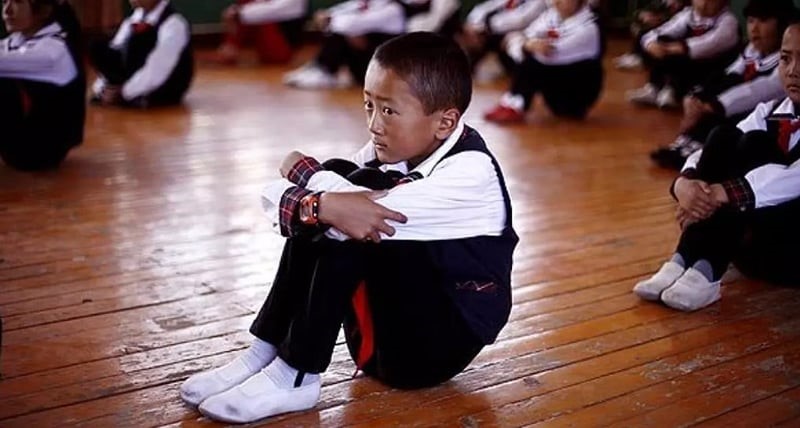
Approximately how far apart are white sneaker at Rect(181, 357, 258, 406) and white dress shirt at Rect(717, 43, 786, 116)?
96.6 inches

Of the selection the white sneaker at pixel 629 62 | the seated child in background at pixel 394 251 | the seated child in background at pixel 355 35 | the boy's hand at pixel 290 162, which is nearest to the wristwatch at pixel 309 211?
the seated child in background at pixel 394 251

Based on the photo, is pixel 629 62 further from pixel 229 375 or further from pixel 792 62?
pixel 229 375

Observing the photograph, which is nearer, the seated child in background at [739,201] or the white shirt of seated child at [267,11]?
the seated child in background at [739,201]

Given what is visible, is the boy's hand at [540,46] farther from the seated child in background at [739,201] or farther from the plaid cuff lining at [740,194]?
the plaid cuff lining at [740,194]

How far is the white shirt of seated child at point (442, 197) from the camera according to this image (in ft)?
6.57

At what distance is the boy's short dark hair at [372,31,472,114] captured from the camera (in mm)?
2043

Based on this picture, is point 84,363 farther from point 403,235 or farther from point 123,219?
point 123,219

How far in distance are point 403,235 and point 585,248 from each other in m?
1.43

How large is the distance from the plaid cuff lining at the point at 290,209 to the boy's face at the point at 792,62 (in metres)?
1.32

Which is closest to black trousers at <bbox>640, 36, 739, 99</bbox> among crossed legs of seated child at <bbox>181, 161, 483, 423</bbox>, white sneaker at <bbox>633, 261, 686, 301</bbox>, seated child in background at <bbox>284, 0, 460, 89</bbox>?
seated child in background at <bbox>284, 0, 460, 89</bbox>

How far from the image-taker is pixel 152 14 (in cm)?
543

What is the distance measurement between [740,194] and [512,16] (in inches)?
153

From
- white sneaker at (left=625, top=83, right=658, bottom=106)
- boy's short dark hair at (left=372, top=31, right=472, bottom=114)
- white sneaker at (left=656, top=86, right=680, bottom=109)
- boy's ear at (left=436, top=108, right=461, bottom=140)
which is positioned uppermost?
boy's short dark hair at (left=372, top=31, right=472, bottom=114)

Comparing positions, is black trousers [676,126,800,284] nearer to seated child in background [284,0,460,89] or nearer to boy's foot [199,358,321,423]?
boy's foot [199,358,321,423]
